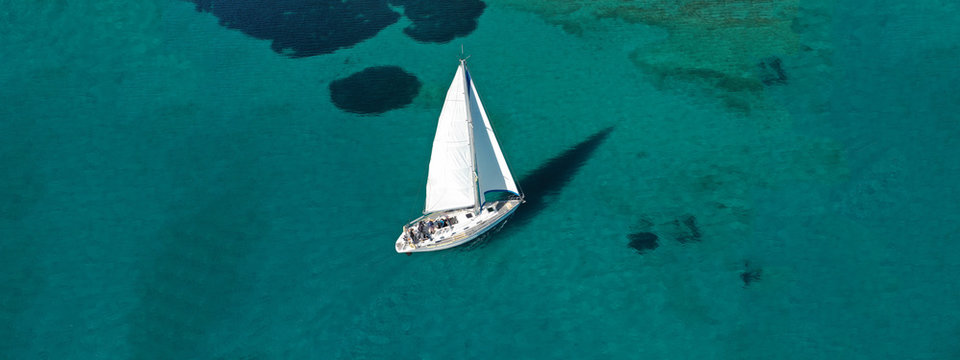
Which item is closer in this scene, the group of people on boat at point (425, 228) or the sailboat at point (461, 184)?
the sailboat at point (461, 184)

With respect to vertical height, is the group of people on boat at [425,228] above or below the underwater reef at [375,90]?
below

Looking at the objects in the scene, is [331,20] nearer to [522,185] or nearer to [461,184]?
[522,185]

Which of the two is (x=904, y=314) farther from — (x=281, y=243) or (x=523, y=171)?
(x=281, y=243)

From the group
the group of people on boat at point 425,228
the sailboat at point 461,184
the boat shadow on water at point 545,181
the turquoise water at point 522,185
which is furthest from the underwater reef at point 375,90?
the group of people on boat at point 425,228

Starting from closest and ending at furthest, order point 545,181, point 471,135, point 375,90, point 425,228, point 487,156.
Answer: point 471,135 → point 487,156 → point 425,228 → point 545,181 → point 375,90

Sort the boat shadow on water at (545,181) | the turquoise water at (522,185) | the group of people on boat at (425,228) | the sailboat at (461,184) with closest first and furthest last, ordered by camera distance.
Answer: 1. the turquoise water at (522,185)
2. the sailboat at (461,184)
3. the group of people on boat at (425,228)
4. the boat shadow on water at (545,181)

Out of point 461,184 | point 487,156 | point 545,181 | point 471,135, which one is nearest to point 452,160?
point 461,184

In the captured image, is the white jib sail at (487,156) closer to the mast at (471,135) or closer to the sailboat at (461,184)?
the sailboat at (461,184)

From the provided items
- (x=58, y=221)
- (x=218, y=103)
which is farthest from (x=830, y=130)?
(x=58, y=221)
